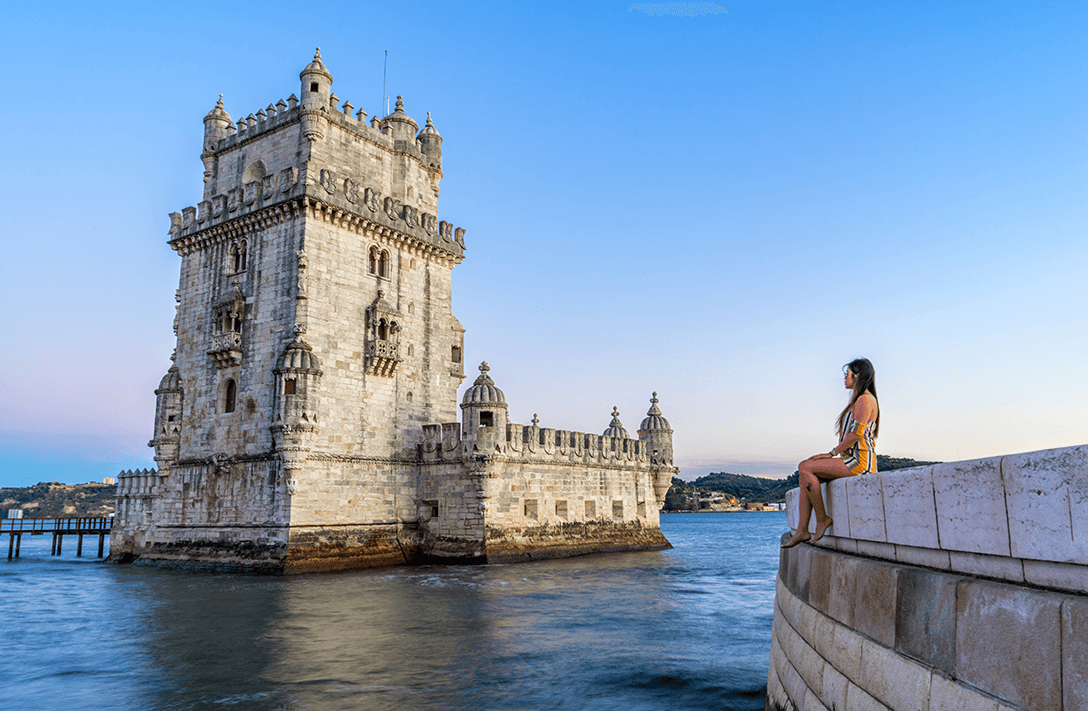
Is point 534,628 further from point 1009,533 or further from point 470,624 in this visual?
point 1009,533

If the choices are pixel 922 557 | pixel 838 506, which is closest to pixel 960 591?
pixel 922 557

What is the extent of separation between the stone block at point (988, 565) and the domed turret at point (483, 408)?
24.2 meters

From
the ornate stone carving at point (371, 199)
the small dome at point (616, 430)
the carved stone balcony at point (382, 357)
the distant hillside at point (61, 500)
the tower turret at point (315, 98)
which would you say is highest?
the tower turret at point (315, 98)

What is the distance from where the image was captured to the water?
36.5 ft

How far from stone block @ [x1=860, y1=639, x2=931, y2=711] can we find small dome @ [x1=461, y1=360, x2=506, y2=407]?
23598mm

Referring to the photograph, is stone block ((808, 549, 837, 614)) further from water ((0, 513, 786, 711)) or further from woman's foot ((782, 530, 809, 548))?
water ((0, 513, 786, 711))

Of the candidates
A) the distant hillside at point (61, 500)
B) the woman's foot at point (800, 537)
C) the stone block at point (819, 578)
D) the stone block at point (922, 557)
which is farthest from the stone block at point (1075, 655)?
the distant hillside at point (61, 500)

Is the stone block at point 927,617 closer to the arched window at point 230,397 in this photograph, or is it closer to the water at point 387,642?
the water at point 387,642

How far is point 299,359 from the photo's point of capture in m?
25.9

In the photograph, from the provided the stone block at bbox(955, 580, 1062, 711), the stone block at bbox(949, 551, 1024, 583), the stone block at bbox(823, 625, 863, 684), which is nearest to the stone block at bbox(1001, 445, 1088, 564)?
the stone block at bbox(949, 551, 1024, 583)

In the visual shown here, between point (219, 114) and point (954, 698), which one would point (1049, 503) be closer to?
point (954, 698)

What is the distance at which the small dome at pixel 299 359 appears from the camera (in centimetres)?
2575

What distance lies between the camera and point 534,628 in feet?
53.3

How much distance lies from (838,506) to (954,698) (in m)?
2.63
